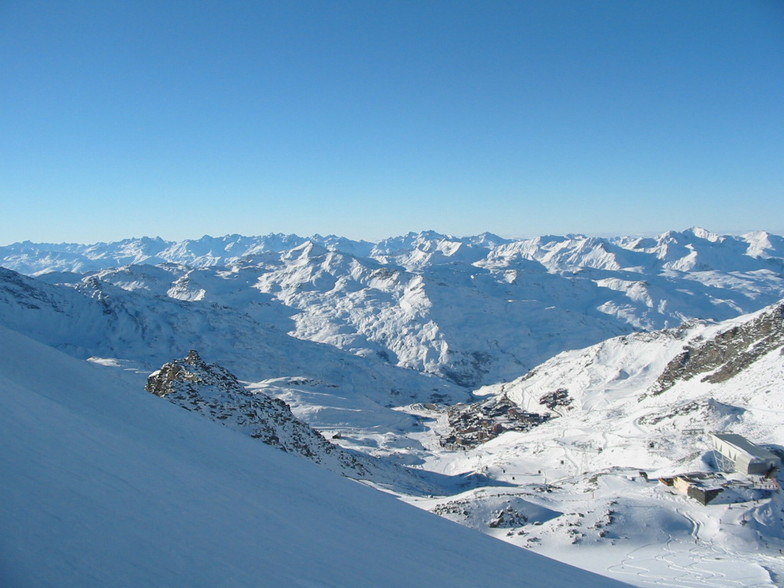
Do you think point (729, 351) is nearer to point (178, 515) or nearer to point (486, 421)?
point (486, 421)

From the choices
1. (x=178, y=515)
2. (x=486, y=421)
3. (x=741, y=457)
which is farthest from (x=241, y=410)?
(x=486, y=421)

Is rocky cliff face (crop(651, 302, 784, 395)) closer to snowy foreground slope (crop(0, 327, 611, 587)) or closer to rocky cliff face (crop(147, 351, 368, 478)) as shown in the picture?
rocky cliff face (crop(147, 351, 368, 478))

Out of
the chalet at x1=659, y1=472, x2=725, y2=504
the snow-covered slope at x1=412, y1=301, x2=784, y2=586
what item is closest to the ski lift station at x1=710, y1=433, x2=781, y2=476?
the snow-covered slope at x1=412, y1=301, x2=784, y2=586

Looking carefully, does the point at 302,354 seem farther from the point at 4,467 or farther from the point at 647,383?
the point at 4,467

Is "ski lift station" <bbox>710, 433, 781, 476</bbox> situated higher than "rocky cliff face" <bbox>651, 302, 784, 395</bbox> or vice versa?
"rocky cliff face" <bbox>651, 302, 784, 395</bbox>

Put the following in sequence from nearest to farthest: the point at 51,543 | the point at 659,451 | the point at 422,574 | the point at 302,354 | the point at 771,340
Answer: the point at 51,543, the point at 422,574, the point at 659,451, the point at 771,340, the point at 302,354

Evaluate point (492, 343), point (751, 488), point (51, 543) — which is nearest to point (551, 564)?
point (51, 543)
